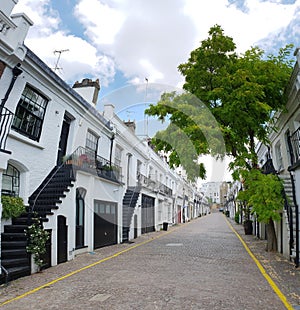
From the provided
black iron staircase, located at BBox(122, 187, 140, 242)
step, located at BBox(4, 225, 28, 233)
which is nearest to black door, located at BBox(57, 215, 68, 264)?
step, located at BBox(4, 225, 28, 233)

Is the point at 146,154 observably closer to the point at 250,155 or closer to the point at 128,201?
the point at 128,201

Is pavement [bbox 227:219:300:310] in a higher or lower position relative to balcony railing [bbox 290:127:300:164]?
lower

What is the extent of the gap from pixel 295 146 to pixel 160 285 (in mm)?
7680

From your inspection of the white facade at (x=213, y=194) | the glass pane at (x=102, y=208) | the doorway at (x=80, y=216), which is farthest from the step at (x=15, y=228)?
the white facade at (x=213, y=194)

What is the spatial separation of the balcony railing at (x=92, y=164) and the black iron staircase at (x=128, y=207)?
2.18 metres

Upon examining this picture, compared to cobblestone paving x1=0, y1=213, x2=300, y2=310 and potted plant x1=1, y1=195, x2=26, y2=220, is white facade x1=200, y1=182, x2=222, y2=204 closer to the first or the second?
cobblestone paving x1=0, y1=213, x2=300, y2=310

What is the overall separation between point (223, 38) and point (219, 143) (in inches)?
181

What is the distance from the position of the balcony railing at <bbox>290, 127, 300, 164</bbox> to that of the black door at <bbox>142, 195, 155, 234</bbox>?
14015 mm

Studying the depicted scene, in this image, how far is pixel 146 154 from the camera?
93.2 ft

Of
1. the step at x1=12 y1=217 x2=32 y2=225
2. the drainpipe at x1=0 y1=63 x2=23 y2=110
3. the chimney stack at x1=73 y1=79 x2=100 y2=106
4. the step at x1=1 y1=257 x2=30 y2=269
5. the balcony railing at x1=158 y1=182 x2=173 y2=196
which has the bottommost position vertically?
the step at x1=1 y1=257 x2=30 y2=269

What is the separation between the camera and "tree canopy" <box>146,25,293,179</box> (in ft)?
46.0

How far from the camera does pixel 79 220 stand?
49.6 ft

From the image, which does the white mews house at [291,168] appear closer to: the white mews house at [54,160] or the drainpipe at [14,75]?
the white mews house at [54,160]

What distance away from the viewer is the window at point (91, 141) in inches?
689
